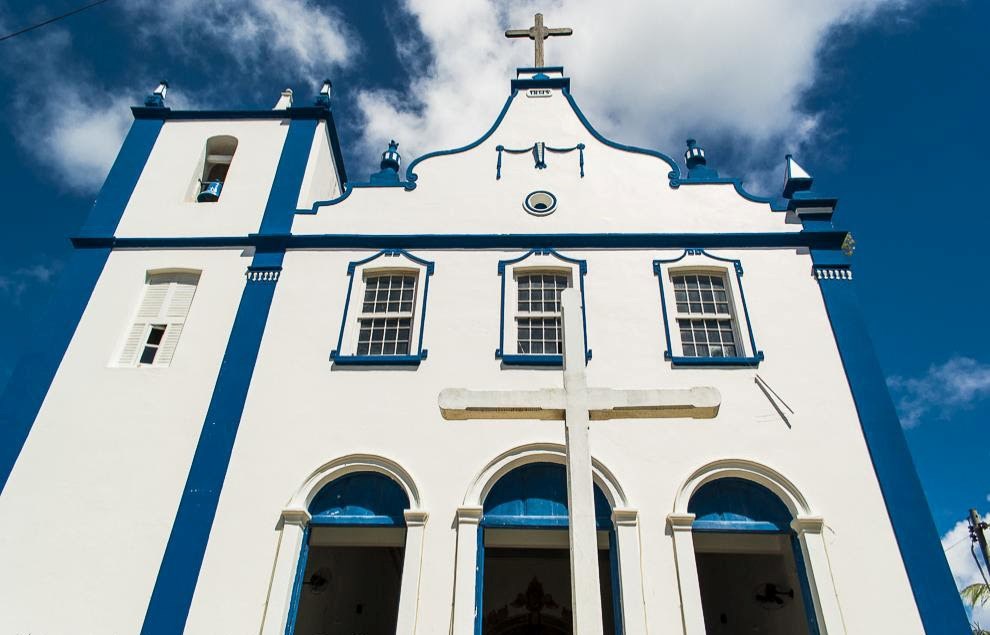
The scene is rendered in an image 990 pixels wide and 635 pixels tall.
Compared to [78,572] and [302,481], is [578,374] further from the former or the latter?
[78,572]

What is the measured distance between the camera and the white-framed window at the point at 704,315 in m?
→ 10.9

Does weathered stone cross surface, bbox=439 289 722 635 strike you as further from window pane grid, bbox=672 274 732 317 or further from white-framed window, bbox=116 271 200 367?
white-framed window, bbox=116 271 200 367

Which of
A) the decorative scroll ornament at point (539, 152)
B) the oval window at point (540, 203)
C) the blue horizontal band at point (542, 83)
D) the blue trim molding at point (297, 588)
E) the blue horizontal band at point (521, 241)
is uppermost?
→ the blue horizontal band at point (542, 83)

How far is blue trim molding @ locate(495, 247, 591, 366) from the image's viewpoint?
10.5m

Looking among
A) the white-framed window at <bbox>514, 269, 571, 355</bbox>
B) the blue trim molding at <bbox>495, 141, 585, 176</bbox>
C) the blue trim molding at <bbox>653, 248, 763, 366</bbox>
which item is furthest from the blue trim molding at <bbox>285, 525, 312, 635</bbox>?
the blue trim molding at <bbox>495, 141, 585, 176</bbox>

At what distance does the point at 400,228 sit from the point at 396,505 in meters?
5.10

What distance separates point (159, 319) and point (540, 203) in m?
6.81

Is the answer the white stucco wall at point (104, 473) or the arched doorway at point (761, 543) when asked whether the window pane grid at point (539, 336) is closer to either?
the arched doorway at point (761, 543)

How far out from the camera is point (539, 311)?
11.3m

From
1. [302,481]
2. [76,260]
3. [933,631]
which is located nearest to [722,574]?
[933,631]

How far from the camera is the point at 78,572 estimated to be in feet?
30.2

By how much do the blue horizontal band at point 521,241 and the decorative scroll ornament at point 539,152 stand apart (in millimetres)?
1704

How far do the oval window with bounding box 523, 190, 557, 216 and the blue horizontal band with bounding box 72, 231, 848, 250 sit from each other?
63cm

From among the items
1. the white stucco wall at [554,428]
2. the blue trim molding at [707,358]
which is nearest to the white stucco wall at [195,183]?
the white stucco wall at [554,428]
